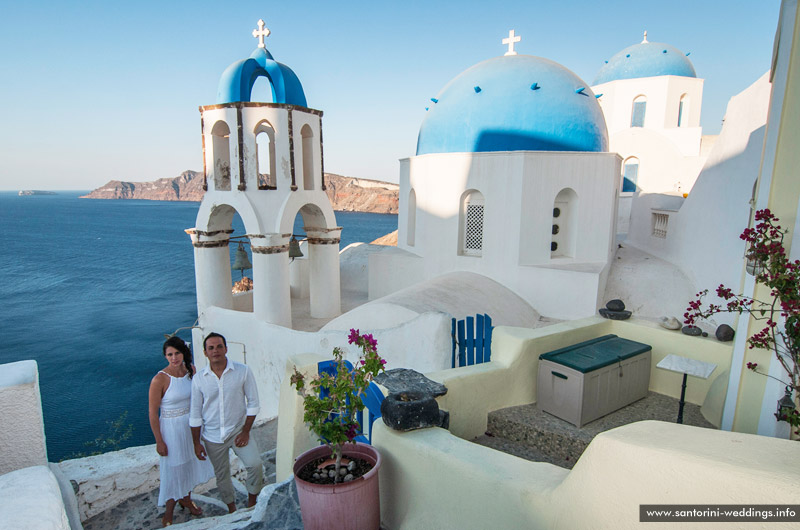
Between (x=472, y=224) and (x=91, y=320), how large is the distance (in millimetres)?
29686

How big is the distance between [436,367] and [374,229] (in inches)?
3571

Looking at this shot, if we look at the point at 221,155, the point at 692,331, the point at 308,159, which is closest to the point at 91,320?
the point at 221,155

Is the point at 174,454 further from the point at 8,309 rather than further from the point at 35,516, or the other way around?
the point at 8,309

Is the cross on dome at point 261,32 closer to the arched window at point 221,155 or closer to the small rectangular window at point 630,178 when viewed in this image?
the arched window at point 221,155

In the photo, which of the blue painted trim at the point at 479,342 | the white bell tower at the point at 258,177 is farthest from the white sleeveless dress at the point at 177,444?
the white bell tower at the point at 258,177

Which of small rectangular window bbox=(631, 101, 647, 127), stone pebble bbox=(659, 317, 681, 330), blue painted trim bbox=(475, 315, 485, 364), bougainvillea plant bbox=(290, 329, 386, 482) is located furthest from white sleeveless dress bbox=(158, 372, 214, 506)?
small rectangular window bbox=(631, 101, 647, 127)

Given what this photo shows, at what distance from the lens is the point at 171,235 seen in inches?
3386

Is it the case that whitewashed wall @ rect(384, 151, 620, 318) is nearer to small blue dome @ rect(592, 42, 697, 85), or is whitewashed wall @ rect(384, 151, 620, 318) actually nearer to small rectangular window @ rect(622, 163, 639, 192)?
small rectangular window @ rect(622, 163, 639, 192)

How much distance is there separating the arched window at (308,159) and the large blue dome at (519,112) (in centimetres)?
322

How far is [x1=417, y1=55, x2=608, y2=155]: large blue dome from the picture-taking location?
1160 centimetres

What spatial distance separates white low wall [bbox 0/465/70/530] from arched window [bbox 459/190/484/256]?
1020 cm

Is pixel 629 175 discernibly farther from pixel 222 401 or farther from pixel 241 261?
pixel 222 401

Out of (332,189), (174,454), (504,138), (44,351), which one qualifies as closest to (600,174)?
(504,138)

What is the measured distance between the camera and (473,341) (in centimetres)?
702
